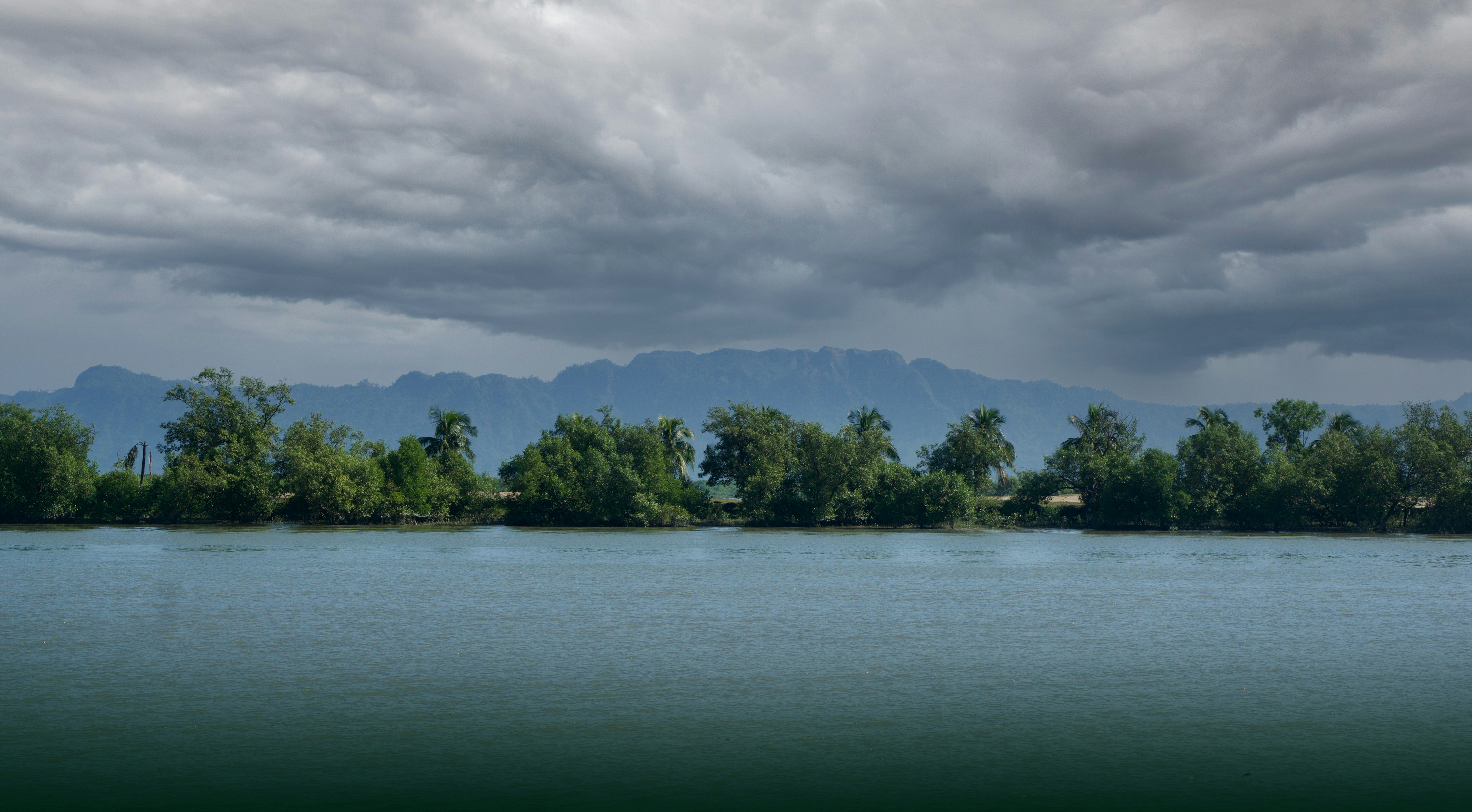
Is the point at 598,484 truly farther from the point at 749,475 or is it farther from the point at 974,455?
the point at 974,455

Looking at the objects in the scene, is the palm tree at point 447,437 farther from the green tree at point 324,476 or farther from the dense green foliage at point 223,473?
the green tree at point 324,476

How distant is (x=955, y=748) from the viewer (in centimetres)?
1496

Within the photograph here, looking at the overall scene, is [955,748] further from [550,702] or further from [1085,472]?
[1085,472]

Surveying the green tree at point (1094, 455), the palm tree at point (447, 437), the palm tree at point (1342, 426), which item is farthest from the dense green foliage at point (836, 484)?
the palm tree at point (1342, 426)

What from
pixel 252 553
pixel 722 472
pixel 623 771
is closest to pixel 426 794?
pixel 623 771

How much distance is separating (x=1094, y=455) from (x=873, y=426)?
82.7 ft

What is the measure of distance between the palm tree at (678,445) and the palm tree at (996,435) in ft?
112

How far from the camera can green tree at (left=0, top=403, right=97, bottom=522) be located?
9250cm

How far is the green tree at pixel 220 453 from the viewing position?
93188 mm

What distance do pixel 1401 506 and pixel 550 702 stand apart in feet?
350

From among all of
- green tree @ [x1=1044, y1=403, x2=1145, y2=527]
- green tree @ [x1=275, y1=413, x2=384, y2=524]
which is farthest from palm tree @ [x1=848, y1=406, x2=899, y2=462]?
green tree @ [x1=275, y1=413, x2=384, y2=524]

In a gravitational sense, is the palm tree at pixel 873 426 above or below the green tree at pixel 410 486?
above

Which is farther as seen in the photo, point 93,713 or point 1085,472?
point 1085,472

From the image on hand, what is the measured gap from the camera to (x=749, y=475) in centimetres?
11350
